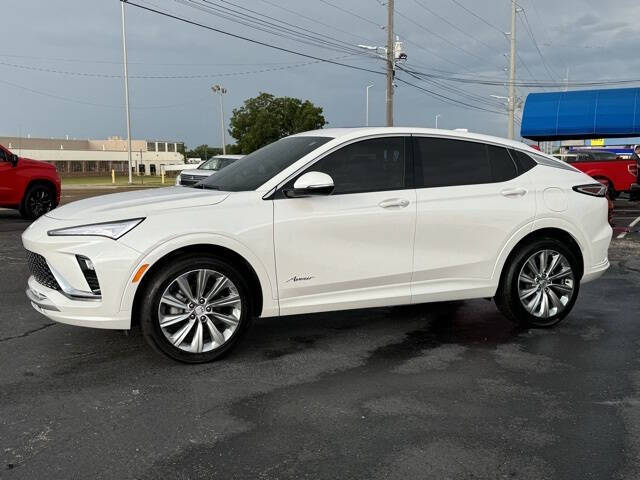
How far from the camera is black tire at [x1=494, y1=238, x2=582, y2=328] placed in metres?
5.64

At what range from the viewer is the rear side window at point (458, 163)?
17.6 ft

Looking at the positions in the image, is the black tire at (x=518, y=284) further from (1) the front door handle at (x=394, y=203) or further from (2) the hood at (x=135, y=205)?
(2) the hood at (x=135, y=205)

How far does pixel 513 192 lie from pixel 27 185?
12.4 m

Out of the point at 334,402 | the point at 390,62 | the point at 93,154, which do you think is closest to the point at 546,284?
the point at 334,402

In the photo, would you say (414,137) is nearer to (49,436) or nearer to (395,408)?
(395,408)

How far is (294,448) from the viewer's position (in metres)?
3.35

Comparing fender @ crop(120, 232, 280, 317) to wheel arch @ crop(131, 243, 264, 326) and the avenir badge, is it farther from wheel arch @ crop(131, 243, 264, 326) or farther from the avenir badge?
the avenir badge

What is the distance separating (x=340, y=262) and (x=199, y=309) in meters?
1.13

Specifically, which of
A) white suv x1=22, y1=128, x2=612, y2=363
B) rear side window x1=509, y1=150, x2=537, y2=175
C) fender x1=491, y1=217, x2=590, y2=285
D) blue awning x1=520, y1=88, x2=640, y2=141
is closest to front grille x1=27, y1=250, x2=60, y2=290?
white suv x1=22, y1=128, x2=612, y2=363

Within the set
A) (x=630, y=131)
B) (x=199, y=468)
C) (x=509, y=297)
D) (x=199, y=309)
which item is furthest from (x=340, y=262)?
(x=630, y=131)

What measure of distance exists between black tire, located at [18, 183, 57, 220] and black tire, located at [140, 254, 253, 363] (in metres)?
11.3

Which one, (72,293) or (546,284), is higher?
(72,293)

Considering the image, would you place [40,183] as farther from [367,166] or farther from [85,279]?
[367,166]

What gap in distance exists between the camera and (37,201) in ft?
49.1
